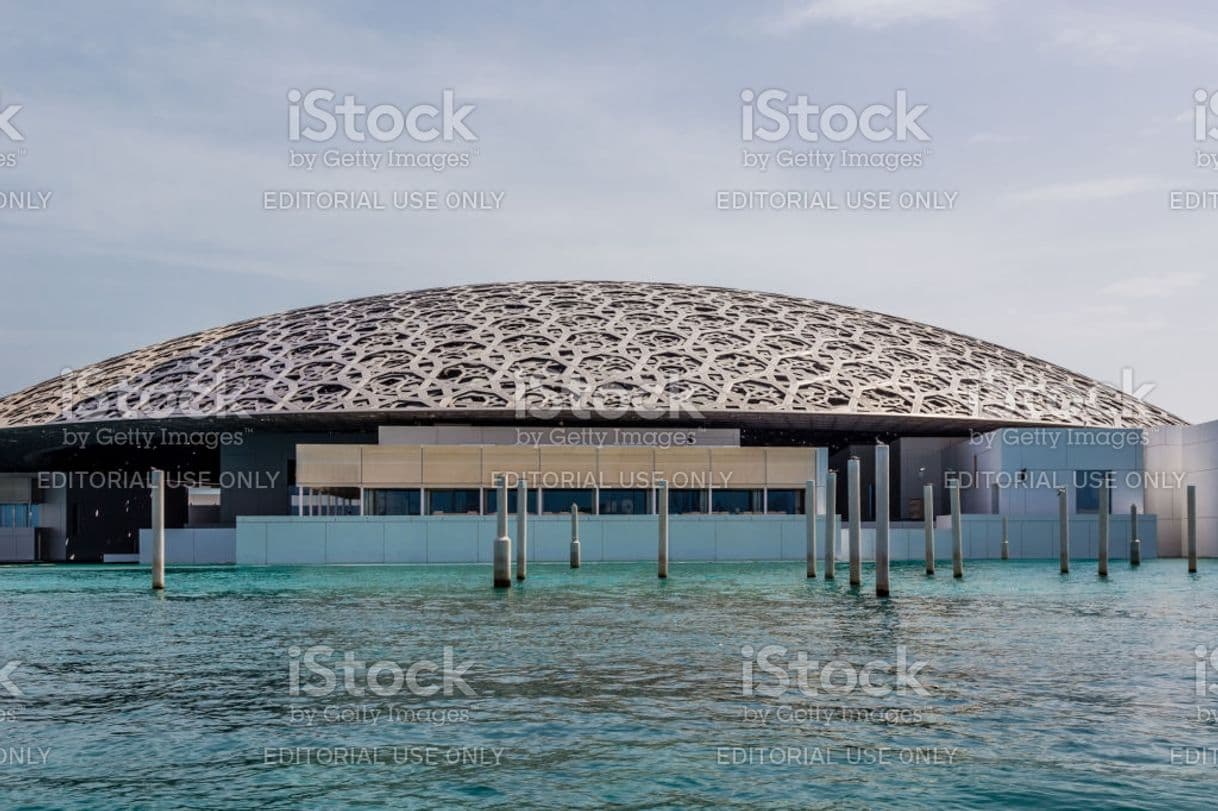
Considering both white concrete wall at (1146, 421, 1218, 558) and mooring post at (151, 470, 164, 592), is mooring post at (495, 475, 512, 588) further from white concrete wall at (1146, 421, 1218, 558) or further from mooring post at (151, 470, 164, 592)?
white concrete wall at (1146, 421, 1218, 558)

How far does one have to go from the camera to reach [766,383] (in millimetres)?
57094

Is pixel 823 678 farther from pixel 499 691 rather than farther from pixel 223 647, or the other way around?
pixel 223 647

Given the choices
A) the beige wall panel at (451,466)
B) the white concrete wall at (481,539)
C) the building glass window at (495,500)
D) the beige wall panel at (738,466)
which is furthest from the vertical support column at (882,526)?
the building glass window at (495,500)

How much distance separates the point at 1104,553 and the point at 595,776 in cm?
3320

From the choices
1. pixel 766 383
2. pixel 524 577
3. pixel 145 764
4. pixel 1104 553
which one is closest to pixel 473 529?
pixel 524 577

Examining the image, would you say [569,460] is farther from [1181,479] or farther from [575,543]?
[1181,479]

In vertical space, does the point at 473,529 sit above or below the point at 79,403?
below

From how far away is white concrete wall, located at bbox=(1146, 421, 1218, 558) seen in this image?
54.5 m

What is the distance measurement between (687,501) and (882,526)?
21.2m

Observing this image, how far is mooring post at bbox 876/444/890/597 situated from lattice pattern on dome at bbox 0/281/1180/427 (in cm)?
2120

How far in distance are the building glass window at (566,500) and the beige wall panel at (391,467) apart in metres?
4.81

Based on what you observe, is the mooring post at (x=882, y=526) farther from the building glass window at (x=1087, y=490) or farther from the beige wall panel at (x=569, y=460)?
the building glass window at (x=1087, y=490)

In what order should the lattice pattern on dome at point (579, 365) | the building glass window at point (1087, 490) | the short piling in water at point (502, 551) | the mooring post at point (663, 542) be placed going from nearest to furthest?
the short piling in water at point (502, 551), the mooring post at point (663, 542), the building glass window at point (1087, 490), the lattice pattern on dome at point (579, 365)

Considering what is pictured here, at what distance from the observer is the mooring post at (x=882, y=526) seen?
32469 millimetres
